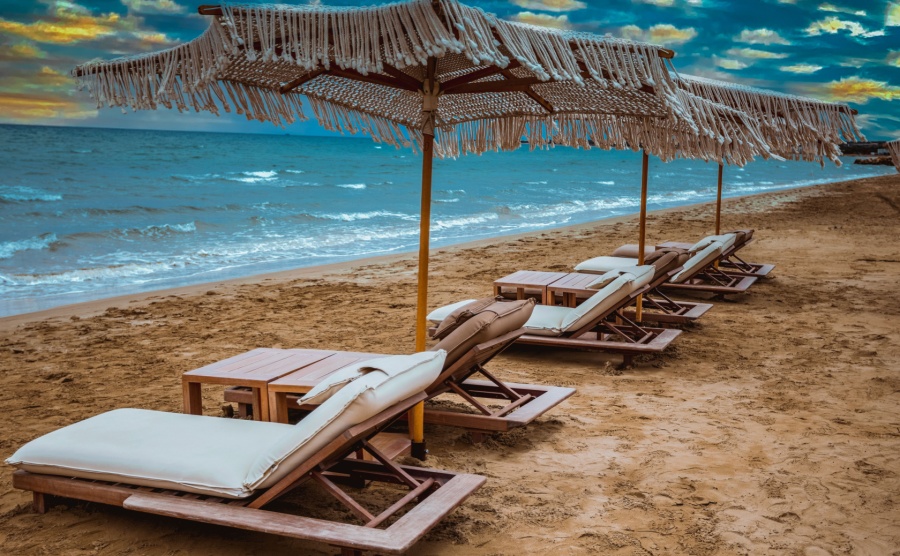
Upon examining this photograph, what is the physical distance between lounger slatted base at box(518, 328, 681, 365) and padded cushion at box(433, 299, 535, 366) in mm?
1833

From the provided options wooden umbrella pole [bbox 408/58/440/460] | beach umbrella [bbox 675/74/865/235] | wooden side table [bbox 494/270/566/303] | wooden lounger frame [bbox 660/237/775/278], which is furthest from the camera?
wooden lounger frame [bbox 660/237/775/278]

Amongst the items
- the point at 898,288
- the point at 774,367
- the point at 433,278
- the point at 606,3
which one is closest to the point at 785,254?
the point at 898,288

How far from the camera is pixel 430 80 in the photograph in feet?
12.8

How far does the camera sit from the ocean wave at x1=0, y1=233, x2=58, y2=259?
14.7 m

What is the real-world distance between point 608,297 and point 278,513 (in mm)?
3468

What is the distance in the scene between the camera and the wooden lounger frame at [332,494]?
8.99 ft

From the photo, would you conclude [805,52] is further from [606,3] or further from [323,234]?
[323,234]

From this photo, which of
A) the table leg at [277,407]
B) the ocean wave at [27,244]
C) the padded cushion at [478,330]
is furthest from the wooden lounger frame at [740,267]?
the ocean wave at [27,244]

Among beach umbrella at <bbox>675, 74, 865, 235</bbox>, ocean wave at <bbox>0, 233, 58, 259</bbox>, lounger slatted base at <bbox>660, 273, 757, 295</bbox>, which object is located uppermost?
beach umbrella at <bbox>675, 74, 865, 235</bbox>

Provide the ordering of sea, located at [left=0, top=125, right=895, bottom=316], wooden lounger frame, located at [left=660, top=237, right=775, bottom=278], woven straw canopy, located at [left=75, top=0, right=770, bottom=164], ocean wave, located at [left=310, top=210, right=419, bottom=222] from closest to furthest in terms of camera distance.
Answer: woven straw canopy, located at [left=75, top=0, right=770, bottom=164]
wooden lounger frame, located at [left=660, top=237, right=775, bottom=278]
sea, located at [left=0, top=125, right=895, bottom=316]
ocean wave, located at [left=310, top=210, right=419, bottom=222]

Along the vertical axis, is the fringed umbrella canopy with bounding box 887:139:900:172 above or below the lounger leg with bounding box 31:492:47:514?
above

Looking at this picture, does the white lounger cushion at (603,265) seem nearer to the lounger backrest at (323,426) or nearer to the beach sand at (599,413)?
the beach sand at (599,413)

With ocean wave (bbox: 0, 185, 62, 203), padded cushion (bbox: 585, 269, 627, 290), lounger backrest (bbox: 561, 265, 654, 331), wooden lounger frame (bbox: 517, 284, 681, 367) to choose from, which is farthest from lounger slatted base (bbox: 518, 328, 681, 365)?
ocean wave (bbox: 0, 185, 62, 203)

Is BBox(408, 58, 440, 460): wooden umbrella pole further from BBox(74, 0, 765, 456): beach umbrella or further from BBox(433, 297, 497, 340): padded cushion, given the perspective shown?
BBox(433, 297, 497, 340): padded cushion
